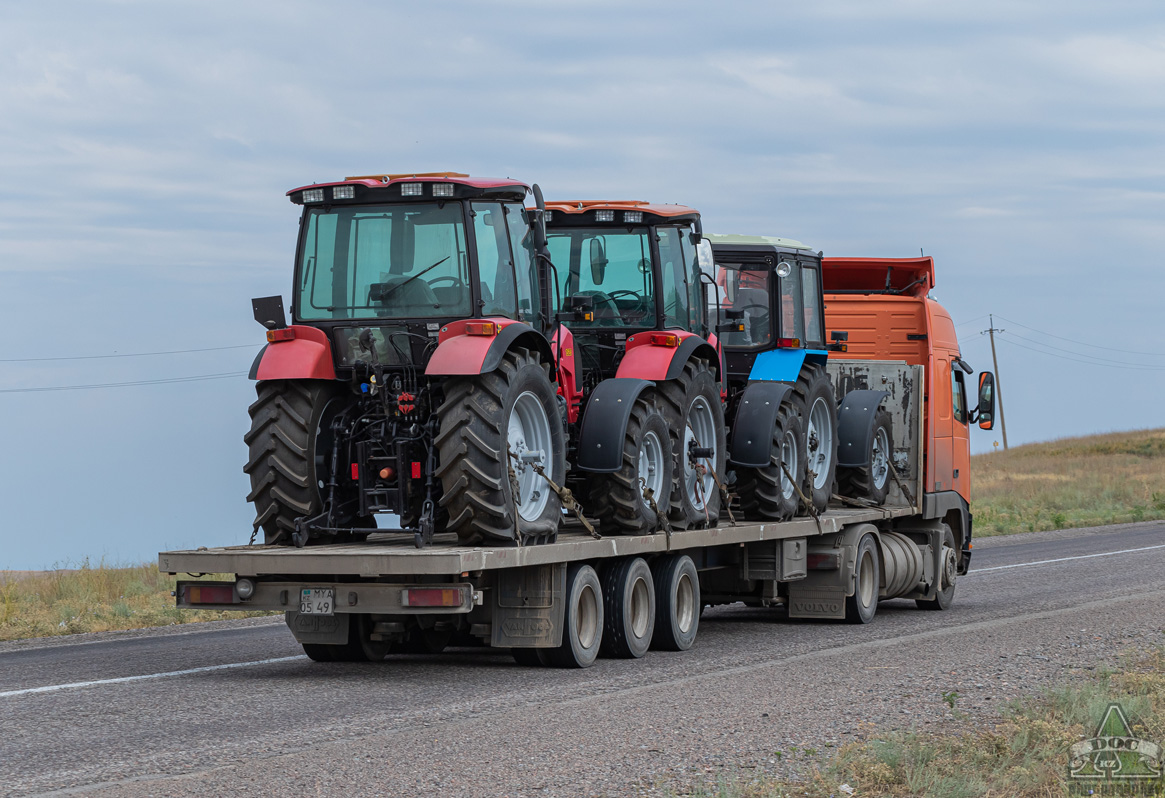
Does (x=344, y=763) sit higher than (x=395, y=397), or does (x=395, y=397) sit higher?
(x=395, y=397)

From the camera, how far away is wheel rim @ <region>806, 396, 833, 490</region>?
15.6 m

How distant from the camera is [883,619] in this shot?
55.0 ft

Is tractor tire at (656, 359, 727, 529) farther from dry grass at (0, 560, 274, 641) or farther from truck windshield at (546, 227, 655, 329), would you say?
dry grass at (0, 560, 274, 641)

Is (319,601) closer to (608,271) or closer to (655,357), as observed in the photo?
(655,357)

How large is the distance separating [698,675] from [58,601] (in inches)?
365

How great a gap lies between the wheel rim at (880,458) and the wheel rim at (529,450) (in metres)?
6.47

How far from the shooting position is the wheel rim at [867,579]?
53.2 ft

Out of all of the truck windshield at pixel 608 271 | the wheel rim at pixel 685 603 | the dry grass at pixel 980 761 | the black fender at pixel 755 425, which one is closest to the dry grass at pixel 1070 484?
the black fender at pixel 755 425

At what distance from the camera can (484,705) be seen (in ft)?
31.3

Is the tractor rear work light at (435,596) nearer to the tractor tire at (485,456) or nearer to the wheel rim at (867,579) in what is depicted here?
the tractor tire at (485,456)

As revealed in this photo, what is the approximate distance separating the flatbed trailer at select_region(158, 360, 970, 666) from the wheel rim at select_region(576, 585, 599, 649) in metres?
0.01

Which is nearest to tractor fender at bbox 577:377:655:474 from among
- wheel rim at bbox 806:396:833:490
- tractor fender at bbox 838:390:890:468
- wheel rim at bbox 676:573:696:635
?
wheel rim at bbox 676:573:696:635

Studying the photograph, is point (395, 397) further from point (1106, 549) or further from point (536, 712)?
point (1106, 549)

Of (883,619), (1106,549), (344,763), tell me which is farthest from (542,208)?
(1106,549)
